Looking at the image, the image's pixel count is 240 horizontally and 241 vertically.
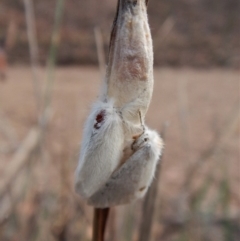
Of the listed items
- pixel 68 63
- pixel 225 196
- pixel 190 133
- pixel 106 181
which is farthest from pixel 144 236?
pixel 68 63

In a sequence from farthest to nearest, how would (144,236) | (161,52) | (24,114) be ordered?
(161,52), (24,114), (144,236)

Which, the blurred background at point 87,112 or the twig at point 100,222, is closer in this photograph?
the twig at point 100,222

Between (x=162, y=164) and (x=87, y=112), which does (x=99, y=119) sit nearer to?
(x=87, y=112)

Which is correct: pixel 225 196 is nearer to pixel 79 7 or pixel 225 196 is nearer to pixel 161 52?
pixel 161 52

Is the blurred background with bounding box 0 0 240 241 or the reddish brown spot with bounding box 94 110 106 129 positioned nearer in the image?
the reddish brown spot with bounding box 94 110 106 129

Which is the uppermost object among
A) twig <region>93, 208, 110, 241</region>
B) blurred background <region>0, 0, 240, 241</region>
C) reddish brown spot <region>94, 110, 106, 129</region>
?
reddish brown spot <region>94, 110, 106, 129</region>

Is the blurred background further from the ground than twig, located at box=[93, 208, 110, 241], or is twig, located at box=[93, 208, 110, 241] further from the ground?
twig, located at box=[93, 208, 110, 241]

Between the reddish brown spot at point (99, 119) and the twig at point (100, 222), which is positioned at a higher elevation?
the reddish brown spot at point (99, 119)
